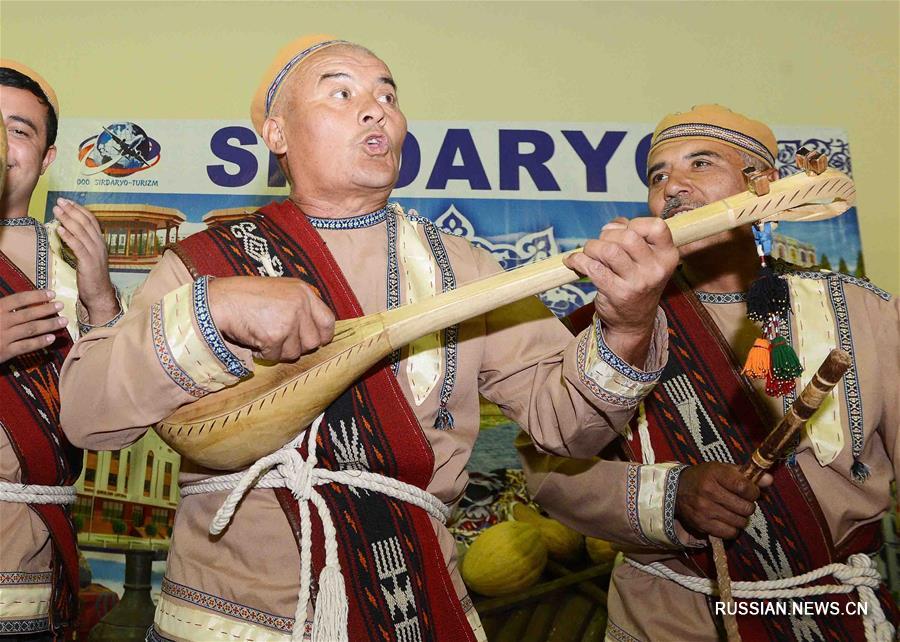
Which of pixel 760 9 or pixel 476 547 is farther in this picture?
pixel 760 9

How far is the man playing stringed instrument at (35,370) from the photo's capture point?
1950 mm

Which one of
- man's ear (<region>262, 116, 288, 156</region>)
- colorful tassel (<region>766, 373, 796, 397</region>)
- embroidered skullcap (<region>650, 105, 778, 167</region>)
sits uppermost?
embroidered skullcap (<region>650, 105, 778, 167</region>)

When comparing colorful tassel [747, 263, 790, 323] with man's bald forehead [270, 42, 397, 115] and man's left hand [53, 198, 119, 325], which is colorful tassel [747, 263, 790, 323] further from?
man's left hand [53, 198, 119, 325]

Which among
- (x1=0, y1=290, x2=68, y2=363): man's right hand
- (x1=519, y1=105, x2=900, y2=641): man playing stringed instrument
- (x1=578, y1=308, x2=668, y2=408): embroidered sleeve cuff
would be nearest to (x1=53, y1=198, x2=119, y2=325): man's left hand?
(x1=0, y1=290, x2=68, y2=363): man's right hand

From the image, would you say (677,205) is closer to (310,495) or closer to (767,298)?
(767,298)

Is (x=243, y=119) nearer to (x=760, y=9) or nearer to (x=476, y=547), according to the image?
(x=476, y=547)

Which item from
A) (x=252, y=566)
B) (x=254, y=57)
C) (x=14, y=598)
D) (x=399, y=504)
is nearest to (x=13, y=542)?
(x=14, y=598)

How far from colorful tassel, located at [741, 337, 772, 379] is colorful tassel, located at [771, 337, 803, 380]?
0.02m

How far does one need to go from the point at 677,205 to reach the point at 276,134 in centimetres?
100

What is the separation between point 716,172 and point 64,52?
8.68 ft

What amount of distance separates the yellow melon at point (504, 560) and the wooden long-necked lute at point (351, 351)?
63.5 inches

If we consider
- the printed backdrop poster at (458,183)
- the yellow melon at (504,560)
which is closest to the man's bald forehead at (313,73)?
the printed backdrop poster at (458,183)

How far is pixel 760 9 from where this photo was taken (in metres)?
3.75

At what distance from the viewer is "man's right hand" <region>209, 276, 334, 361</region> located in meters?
1.41
